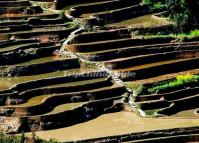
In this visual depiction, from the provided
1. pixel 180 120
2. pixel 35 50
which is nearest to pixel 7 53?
pixel 35 50

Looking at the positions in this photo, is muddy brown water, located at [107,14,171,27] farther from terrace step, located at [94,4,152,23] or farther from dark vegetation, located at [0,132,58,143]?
dark vegetation, located at [0,132,58,143]

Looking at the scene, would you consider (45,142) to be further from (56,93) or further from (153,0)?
(153,0)

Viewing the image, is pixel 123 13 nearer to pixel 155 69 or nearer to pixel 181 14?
pixel 181 14

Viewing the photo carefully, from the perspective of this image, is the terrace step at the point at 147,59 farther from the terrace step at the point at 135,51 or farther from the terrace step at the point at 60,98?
the terrace step at the point at 60,98

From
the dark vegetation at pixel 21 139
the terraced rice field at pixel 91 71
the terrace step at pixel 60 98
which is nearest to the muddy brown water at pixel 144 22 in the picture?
the terraced rice field at pixel 91 71

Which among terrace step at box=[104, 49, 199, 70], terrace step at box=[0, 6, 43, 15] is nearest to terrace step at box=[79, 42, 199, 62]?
terrace step at box=[104, 49, 199, 70]

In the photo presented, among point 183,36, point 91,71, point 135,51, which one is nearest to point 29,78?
point 91,71

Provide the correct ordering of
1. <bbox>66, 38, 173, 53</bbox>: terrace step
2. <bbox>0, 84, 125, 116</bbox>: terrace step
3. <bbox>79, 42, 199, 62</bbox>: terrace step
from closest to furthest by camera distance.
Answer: <bbox>0, 84, 125, 116</bbox>: terrace step < <bbox>79, 42, 199, 62</bbox>: terrace step < <bbox>66, 38, 173, 53</bbox>: terrace step
